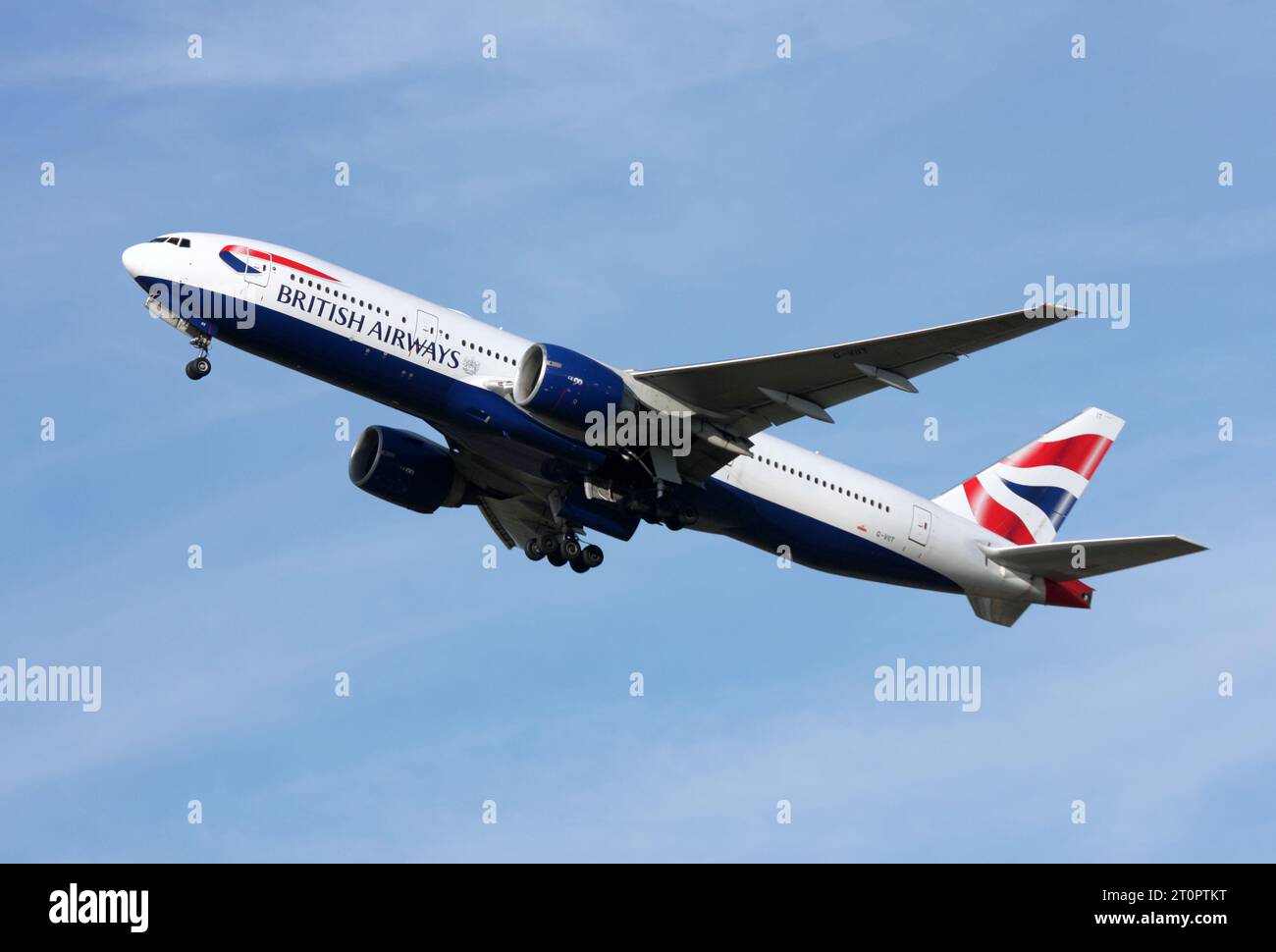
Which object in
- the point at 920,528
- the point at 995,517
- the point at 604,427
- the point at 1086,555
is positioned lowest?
the point at 1086,555

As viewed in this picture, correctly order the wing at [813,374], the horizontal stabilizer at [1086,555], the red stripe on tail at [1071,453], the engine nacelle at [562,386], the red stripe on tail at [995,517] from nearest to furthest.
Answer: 1. the wing at [813,374]
2. the engine nacelle at [562,386]
3. the horizontal stabilizer at [1086,555]
4. the red stripe on tail at [995,517]
5. the red stripe on tail at [1071,453]

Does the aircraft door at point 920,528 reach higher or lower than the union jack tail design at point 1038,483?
lower

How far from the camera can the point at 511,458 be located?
4066cm

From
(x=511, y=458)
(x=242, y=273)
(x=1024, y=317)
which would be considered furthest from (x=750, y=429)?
(x=242, y=273)

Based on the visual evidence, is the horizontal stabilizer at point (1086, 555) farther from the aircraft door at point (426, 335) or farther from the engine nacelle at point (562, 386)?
the aircraft door at point (426, 335)

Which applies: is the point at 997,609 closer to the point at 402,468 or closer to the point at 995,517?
the point at 995,517

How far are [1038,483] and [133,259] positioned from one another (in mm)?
24641

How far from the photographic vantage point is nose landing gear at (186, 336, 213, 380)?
38875 millimetres

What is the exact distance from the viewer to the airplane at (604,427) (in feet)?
125

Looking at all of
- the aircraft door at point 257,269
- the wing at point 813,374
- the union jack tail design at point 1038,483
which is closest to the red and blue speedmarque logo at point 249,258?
the aircraft door at point 257,269

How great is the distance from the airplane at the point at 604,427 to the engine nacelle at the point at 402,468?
2.0 inches

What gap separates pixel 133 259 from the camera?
38.7 meters
